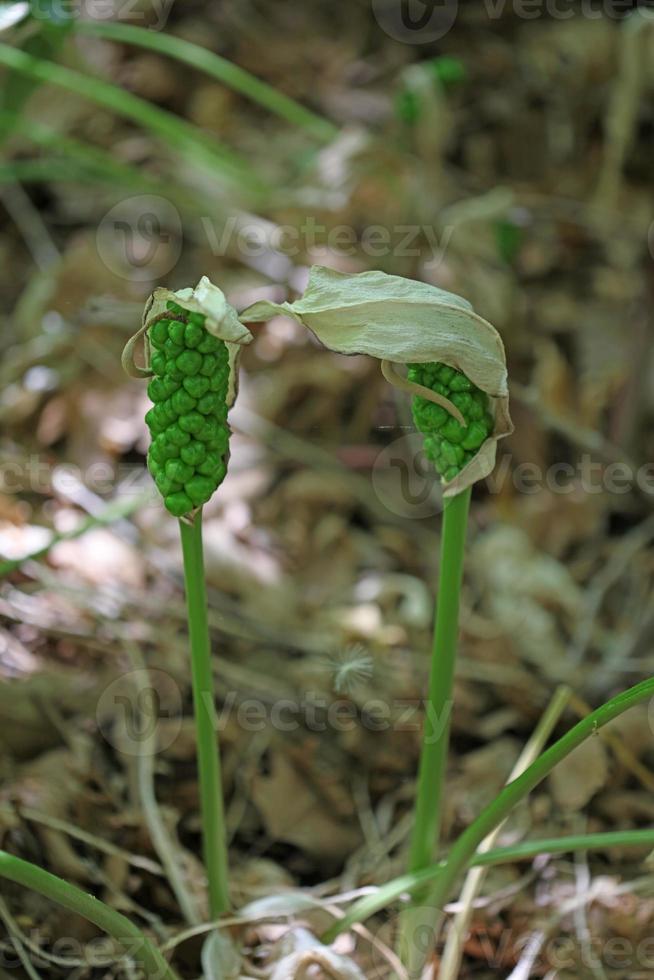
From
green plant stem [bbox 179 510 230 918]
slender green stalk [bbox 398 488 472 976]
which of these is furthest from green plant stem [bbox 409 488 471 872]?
green plant stem [bbox 179 510 230 918]

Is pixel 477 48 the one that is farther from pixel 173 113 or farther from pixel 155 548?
pixel 155 548

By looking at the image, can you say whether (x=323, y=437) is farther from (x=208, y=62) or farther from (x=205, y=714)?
(x=205, y=714)

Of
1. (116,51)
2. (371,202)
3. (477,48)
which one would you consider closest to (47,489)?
(371,202)
